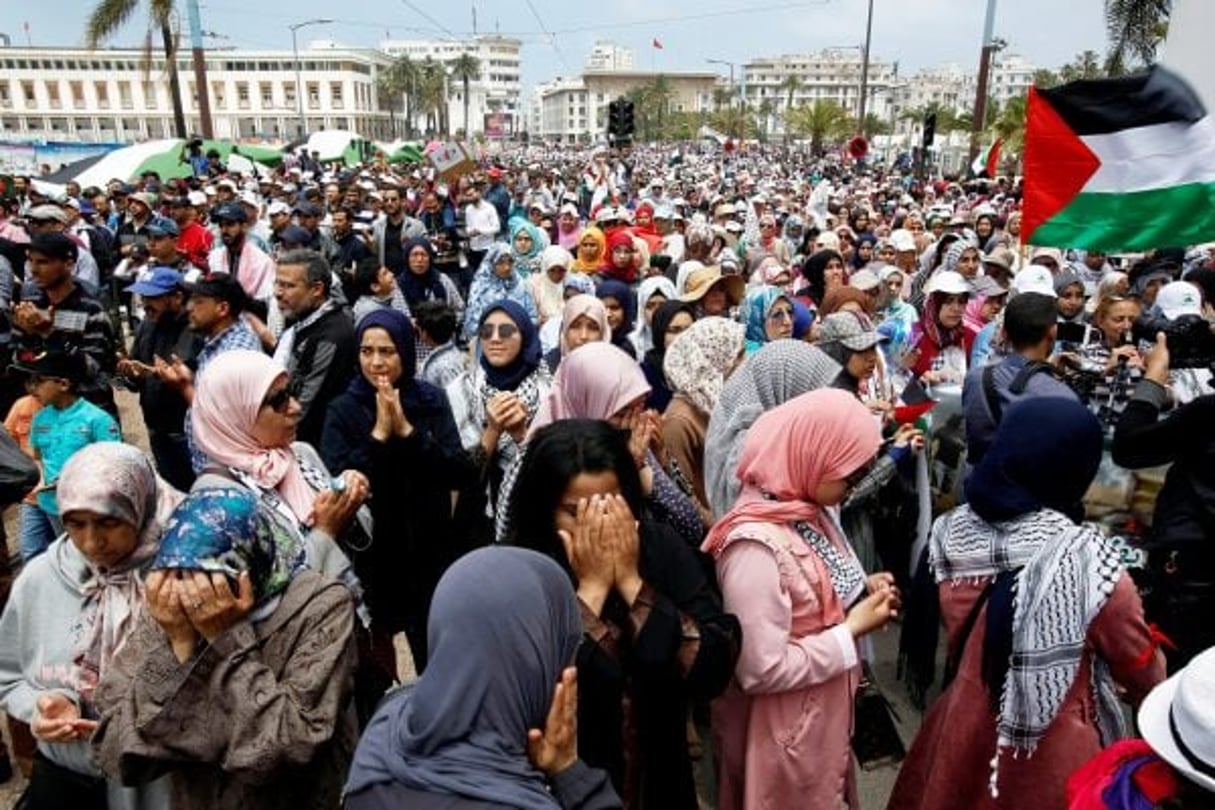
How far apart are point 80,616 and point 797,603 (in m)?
1.79

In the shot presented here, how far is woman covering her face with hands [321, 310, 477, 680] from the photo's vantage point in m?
3.04

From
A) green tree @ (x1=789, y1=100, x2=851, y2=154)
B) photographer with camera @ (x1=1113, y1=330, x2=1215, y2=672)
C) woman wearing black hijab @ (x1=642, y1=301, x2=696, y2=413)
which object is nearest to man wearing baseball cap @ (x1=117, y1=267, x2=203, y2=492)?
woman wearing black hijab @ (x1=642, y1=301, x2=696, y2=413)

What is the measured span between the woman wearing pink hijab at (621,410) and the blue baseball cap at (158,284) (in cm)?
234

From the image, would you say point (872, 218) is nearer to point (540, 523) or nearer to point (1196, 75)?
point (1196, 75)

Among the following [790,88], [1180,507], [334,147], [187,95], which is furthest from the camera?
[187,95]

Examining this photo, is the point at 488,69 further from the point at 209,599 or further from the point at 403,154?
the point at 209,599

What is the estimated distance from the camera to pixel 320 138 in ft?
90.3

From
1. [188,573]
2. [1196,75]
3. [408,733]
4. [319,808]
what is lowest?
[319,808]

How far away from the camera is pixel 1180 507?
2.71 m

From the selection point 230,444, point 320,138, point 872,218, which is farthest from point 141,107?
point 230,444

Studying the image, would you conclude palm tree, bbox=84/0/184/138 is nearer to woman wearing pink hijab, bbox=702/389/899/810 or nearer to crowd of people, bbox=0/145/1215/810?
crowd of people, bbox=0/145/1215/810

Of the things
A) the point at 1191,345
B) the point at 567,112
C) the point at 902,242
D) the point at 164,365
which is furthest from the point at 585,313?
the point at 567,112

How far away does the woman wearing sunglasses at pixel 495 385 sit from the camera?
10.9 ft

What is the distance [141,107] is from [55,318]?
109m
